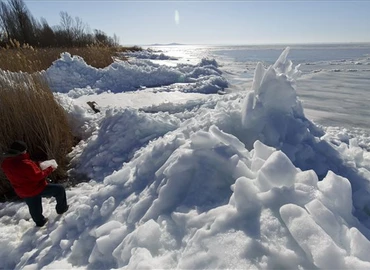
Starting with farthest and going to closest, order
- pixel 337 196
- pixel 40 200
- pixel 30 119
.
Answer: pixel 30 119, pixel 40 200, pixel 337 196

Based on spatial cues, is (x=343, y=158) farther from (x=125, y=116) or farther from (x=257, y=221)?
(x=125, y=116)

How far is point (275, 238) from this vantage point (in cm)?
170

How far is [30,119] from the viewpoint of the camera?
3924mm

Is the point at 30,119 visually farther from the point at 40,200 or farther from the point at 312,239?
the point at 312,239

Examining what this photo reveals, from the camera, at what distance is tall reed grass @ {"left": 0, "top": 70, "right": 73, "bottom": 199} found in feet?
12.4

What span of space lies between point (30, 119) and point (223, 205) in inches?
127

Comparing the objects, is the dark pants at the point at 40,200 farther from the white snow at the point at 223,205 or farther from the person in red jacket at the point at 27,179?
the white snow at the point at 223,205

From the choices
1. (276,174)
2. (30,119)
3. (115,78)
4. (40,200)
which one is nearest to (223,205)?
(276,174)

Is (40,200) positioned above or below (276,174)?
below

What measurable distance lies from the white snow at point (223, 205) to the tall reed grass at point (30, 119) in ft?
1.52

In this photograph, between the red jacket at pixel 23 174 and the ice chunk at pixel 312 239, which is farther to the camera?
the red jacket at pixel 23 174

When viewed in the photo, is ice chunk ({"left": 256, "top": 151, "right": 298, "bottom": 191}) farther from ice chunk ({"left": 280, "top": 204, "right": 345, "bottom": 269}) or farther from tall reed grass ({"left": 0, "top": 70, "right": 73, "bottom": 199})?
tall reed grass ({"left": 0, "top": 70, "right": 73, "bottom": 199})

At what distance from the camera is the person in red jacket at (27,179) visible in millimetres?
2701

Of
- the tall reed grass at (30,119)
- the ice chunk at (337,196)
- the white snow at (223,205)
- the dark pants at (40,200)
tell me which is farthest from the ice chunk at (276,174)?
the tall reed grass at (30,119)
